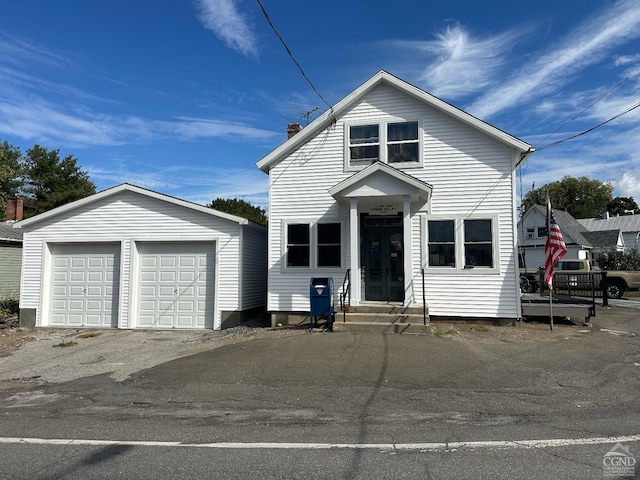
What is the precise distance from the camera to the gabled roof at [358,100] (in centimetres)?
1162

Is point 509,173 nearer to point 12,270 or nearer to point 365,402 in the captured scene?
point 365,402

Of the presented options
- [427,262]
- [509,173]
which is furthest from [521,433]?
[509,173]

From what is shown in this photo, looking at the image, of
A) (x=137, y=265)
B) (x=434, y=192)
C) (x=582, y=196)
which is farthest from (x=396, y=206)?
(x=582, y=196)

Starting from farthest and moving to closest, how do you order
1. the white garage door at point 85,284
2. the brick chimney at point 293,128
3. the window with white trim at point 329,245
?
1. the brick chimney at point 293,128
2. the white garage door at point 85,284
3. the window with white trim at point 329,245

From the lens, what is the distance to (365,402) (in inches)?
230

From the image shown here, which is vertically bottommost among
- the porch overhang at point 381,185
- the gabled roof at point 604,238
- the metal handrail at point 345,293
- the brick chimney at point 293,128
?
the metal handrail at point 345,293

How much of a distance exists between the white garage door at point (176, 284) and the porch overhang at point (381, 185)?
4.70 m

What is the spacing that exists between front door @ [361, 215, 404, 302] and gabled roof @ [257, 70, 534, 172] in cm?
310

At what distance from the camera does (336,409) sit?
5605 millimetres

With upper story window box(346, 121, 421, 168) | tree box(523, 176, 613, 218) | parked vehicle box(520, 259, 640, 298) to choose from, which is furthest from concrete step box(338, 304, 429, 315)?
tree box(523, 176, 613, 218)

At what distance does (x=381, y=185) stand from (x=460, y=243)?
2.86 meters

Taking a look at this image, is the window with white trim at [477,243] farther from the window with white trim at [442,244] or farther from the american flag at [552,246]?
the american flag at [552,246]

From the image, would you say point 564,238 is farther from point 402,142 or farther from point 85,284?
point 85,284

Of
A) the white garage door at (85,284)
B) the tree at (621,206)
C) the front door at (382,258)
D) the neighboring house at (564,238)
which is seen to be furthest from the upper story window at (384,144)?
the tree at (621,206)
